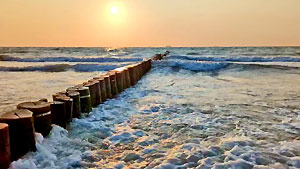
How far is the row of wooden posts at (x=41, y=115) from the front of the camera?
257 centimetres

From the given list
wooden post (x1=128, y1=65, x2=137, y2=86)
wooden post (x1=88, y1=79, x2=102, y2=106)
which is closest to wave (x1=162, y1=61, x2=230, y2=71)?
wooden post (x1=128, y1=65, x2=137, y2=86)

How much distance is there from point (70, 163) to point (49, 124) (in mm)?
772

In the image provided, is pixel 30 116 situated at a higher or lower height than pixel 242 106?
higher

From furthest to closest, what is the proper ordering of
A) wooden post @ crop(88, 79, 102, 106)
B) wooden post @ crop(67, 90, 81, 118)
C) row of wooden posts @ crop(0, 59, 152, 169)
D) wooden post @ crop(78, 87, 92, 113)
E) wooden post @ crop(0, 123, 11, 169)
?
1. wooden post @ crop(88, 79, 102, 106)
2. wooden post @ crop(78, 87, 92, 113)
3. wooden post @ crop(67, 90, 81, 118)
4. row of wooden posts @ crop(0, 59, 152, 169)
5. wooden post @ crop(0, 123, 11, 169)

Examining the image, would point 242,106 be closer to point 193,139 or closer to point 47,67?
point 193,139

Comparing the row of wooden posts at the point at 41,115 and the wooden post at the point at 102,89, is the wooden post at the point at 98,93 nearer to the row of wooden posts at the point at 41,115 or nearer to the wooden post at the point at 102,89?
the row of wooden posts at the point at 41,115

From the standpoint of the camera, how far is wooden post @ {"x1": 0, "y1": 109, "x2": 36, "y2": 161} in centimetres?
270

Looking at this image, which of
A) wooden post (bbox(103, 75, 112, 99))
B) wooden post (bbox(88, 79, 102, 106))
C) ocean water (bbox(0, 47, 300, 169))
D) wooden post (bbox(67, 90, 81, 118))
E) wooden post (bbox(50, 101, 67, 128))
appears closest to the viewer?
ocean water (bbox(0, 47, 300, 169))

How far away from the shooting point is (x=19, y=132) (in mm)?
2738

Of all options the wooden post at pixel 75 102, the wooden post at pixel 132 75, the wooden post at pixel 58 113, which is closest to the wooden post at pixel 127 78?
the wooden post at pixel 132 75

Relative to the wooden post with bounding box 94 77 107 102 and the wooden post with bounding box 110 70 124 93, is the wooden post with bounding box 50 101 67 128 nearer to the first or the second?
the wooden post with bounding box 94 77 107 102

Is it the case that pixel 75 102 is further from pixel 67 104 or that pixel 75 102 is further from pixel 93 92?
pixel 93 92

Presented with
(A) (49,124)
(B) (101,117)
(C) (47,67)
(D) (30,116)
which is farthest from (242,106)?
(C) (47,67)

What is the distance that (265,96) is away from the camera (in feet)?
21.3
